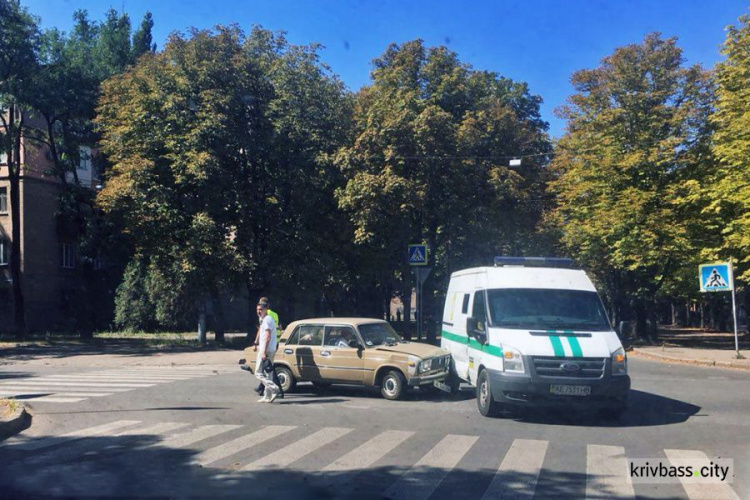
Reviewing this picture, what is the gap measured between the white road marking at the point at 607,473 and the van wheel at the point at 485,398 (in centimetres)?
223

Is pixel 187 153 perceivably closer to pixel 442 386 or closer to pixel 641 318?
pixel 442 386

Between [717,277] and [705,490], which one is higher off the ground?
[717,277]

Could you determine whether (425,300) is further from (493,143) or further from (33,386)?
(33,386)

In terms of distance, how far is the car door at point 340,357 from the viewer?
1284cm

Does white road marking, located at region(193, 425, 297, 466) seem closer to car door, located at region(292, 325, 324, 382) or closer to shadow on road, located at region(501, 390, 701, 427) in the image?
car door, located at region(292, 325, 324, 382)

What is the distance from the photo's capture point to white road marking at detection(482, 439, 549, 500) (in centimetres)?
649

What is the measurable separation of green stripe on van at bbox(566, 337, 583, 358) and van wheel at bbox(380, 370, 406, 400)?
3399 mm

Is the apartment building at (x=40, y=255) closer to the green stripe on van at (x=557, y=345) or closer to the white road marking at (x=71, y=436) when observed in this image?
the white road marking at (x=71, y=436)

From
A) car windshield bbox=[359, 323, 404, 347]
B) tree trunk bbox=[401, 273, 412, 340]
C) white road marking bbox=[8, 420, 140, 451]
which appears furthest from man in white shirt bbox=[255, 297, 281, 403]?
tree trunk bbox=[401, 273, 412, 340]

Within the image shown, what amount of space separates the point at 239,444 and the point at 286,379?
4821 mm

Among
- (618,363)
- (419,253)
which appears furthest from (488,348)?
(419,253)

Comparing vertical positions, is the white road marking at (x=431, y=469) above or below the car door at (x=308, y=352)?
below

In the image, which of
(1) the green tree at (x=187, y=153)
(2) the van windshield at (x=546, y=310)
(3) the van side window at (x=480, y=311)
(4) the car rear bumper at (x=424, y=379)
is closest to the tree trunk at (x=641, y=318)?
(1) the green tree at (x=187, y=153)

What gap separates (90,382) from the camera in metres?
16.3
